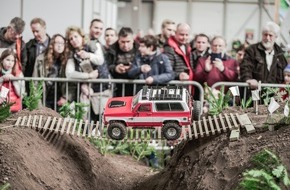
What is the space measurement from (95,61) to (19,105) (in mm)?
1339

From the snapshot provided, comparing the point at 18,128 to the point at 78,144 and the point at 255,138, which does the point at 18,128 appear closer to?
the point at 78,144

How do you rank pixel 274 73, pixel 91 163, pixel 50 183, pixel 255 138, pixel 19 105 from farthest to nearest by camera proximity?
pixel 274 73 → pixel 19 105 → pixel 91 163 → pixel 50 183 → pixel 255 138

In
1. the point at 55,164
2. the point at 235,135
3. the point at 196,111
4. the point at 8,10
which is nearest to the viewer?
the point at 235,135

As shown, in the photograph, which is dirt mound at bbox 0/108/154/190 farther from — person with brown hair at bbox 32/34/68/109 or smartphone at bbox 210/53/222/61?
smartphone at bbox 210/53/222/61

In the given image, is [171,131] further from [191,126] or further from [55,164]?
[55,164]

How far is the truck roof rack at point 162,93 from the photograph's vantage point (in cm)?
884

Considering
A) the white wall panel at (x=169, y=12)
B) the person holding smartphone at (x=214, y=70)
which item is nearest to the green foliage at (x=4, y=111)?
the person holding smartphone at (x=214, y=70)

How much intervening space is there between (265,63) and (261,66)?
0.27ft

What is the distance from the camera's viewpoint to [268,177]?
7238 millimetres

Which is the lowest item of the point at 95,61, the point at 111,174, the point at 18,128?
the point at 111,174

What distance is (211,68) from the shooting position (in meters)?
12.8

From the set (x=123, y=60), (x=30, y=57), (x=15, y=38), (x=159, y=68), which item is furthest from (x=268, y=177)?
(x=15, y=38)

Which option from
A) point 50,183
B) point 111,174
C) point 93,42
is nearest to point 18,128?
point 50,183

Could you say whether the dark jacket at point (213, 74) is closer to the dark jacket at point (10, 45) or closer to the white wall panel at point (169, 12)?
the dark jacket at point (10, 45)
